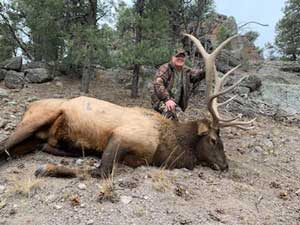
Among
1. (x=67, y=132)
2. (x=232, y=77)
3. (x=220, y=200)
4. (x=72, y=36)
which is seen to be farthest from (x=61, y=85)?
(x=220, y=200)

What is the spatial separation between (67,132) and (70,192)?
48.9 inches

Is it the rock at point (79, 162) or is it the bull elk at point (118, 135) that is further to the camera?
the rock at point (79, 162)

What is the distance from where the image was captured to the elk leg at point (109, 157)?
4.96 meters

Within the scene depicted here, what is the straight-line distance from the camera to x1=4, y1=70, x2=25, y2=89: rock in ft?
33.3

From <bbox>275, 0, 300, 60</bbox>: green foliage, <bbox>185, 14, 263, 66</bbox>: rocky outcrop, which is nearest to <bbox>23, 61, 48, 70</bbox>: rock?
<bbox>185, 14, 263, 66</bbox>: rocky outcrop

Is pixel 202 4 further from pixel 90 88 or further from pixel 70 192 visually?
pixel 70 192

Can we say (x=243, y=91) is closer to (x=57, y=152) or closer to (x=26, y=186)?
(x=57, y=152)

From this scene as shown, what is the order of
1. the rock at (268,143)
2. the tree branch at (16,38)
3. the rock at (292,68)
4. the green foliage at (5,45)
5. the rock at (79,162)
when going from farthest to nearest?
the rock at (292,68) → the green foliage at (5,45) → the tree branch at (16,38) → the rock at (268,143) → the rock at (79,162)

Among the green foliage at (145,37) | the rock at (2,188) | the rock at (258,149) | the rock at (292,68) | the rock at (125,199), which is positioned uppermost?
the green foliage at (145,37)

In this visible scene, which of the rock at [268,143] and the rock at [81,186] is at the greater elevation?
the rock at [81,186]

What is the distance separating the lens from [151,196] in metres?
4.59

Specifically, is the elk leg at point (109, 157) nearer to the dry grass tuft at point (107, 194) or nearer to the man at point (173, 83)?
the dry grass tuft at point (107, 194)

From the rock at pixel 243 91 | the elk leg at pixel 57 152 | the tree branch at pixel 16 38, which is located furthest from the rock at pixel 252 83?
the elk leg at pixel 57 152

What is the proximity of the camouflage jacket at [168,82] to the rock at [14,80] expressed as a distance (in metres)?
→ 4.40
